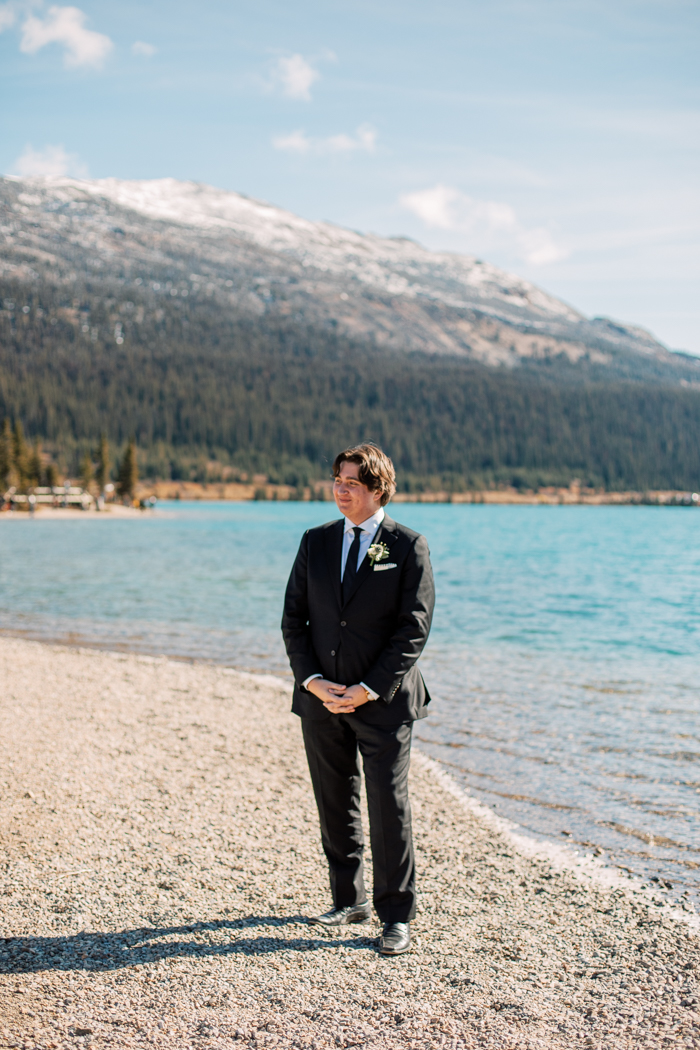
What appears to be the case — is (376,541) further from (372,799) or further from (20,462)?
(20,462)

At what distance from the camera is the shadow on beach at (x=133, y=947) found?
15.4ft

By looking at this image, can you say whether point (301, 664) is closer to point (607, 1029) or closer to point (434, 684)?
point (607, 1029)

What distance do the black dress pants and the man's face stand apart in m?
1.21

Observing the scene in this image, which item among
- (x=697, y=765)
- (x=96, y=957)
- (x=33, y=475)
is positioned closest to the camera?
Answer: (x=96, y=957)

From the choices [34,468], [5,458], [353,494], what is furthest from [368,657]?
[34,468]

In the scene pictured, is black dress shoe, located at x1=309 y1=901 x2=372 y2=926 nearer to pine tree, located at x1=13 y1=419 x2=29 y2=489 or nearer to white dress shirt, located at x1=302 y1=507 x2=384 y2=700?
white dress shirt, located at x1=302 y1=507 x2=384 y2=700

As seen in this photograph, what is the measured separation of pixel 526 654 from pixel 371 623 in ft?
46.4

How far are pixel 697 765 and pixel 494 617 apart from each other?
1472 centimetres

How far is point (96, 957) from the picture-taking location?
479cm

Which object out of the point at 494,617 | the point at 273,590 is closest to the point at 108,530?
the point at 273,590

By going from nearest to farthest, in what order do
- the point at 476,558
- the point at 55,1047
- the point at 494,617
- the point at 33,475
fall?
1. the point at 55,1047
2. the point at 494,617
3. the point at 476,558
4. the point at 33,475

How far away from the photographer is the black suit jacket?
194 inches

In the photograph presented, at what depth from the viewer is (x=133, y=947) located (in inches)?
195

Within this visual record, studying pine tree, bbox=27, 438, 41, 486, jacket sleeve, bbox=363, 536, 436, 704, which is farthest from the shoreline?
pine tree, bbox=27, 438, 41, 486
